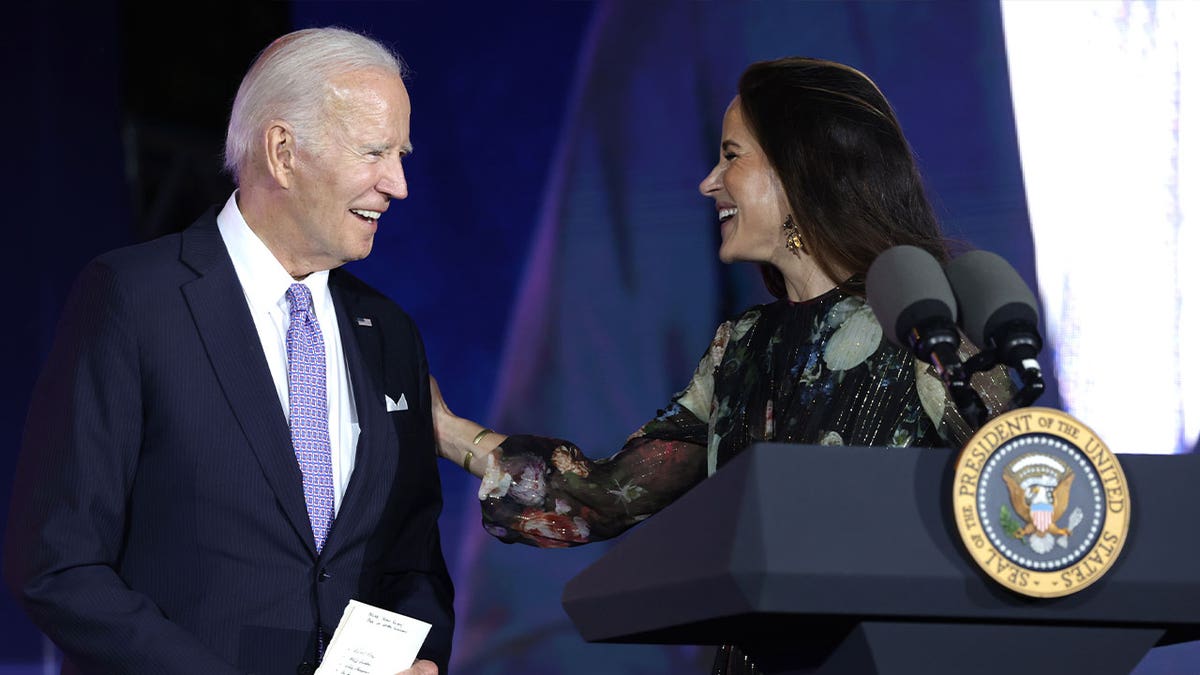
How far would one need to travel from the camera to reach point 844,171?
6.97ft

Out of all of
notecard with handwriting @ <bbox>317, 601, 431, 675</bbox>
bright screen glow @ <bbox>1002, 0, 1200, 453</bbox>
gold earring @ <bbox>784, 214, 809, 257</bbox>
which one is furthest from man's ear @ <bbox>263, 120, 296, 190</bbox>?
bright screen glow @ <bbox>1002, 0, 1200, 453</bbox>

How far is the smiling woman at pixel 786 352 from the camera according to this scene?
1907 millimetres

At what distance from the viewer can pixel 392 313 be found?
2271 millimetres

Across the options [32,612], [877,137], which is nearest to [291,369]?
[32,612]

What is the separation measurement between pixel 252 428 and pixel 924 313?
3.57 ft

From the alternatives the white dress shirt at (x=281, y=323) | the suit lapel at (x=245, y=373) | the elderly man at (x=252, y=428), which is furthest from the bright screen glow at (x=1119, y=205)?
the suit lapel at (x=245, y=373)

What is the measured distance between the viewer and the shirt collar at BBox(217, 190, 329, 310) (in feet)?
6.71

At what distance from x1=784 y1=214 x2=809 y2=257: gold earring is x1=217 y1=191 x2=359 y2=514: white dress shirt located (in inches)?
29.5

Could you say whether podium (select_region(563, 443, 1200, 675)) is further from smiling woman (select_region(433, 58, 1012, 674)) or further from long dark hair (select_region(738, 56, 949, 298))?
long dark hair (select_region(738, 56, 949, 298))

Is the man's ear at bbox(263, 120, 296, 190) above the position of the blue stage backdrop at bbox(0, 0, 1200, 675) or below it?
above

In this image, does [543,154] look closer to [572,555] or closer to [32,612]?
[572,555]

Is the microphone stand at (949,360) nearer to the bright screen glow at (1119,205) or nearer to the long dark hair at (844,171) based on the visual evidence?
the long dark hair at (844,171)

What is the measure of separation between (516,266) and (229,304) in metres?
1.49

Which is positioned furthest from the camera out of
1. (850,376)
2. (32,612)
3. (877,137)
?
(877,137)
